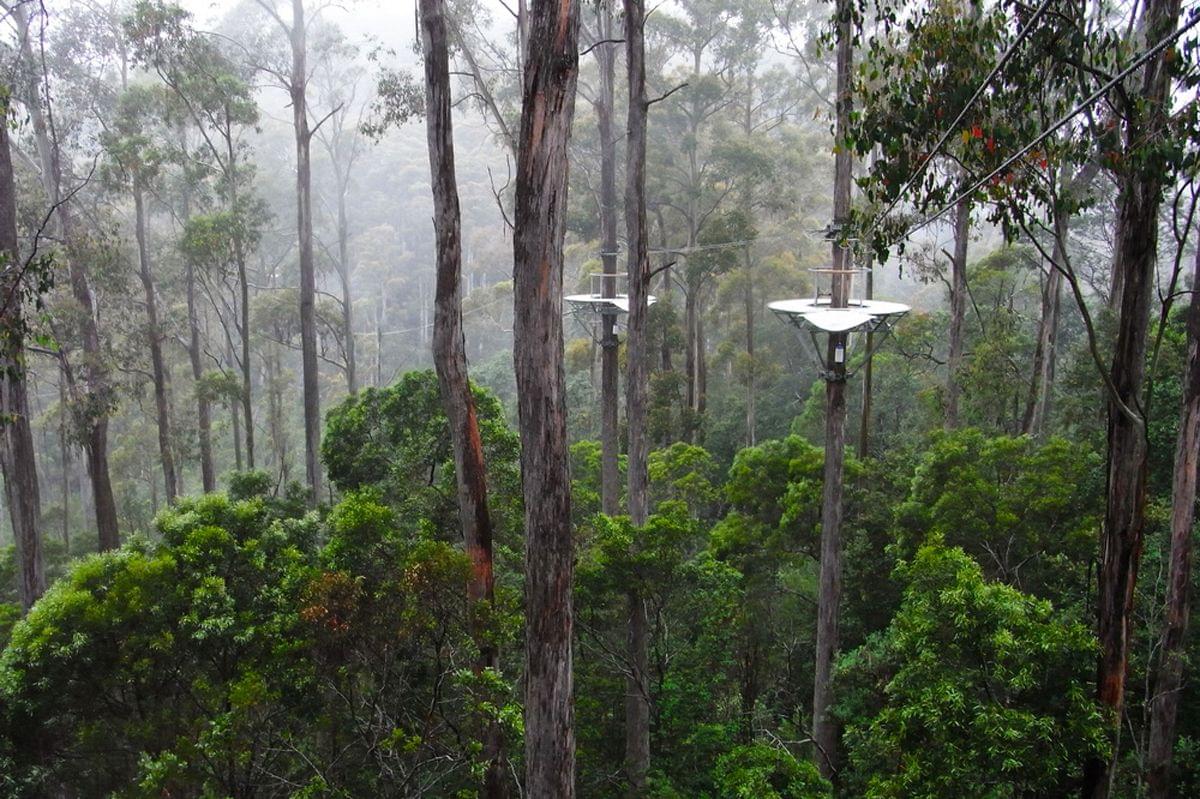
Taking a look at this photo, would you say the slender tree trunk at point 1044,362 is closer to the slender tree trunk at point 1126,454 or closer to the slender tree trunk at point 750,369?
the slender tree trunk at point 750,369

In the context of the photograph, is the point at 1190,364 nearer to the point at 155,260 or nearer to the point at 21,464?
the point at 21,464

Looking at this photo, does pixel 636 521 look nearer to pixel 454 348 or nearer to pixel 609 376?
pixel 609 376

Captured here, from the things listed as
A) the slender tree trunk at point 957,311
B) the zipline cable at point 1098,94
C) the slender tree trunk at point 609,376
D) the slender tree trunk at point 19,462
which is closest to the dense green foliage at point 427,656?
the slender tree trunk at point 609,376

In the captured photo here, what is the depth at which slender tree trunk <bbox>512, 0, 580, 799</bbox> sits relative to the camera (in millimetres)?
4887

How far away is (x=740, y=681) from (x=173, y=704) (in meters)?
7.89

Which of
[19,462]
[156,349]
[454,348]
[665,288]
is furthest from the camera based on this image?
[665,288]

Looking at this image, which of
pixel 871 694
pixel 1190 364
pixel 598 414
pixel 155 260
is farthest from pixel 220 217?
pixel 1190 364

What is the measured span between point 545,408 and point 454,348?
235cm

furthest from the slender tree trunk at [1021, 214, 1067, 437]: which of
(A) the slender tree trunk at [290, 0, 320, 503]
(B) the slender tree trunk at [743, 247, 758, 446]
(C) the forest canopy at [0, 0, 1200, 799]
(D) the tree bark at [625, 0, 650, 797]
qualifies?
Result: (A) the slender tree trunk at [290, 0, 320, 503]

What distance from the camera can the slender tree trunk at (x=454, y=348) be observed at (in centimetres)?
707

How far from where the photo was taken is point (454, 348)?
729cm

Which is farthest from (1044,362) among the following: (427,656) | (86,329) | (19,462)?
(86,329)

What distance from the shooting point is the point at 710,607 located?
9320 mm

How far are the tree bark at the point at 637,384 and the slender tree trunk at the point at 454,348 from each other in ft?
Answer: 7.16
